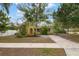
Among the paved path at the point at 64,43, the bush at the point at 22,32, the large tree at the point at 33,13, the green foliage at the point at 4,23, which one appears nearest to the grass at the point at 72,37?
the paved path at the point at 64,43

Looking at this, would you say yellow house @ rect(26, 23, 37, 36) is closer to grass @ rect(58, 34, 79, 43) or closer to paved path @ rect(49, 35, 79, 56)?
paved path @ rect(49, 35, 79, 56)

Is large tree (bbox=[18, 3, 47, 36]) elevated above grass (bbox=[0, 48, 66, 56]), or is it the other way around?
large tree (bbox=[18, 3, 47, 36])

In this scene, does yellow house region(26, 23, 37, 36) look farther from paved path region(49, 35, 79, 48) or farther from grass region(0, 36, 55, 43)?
paved path region(49, 35, 79, 48)

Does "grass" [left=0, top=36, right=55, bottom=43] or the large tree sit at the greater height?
the large tree

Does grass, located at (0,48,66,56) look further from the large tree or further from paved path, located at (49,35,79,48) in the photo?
Answer: the large tree

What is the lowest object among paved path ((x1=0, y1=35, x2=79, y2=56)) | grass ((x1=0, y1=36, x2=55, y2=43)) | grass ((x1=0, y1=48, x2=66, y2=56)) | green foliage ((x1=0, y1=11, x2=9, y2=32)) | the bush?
grass ((x1=0, y1=48, x2=66, y2=56))

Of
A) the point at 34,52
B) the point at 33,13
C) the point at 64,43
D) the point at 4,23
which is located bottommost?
the point at 34,52

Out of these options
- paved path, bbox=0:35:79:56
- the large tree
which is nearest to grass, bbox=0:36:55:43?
paved path, bbox=0:35:79:56

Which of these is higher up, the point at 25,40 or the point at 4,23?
the point at 4,23

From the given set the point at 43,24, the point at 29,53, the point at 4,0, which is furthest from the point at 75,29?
the point at 4,0

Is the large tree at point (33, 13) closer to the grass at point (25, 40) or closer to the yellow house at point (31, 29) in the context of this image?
the yellow house at point (31, 29)

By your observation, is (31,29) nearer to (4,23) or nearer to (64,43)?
(4,23)

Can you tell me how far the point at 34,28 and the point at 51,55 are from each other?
43 cm

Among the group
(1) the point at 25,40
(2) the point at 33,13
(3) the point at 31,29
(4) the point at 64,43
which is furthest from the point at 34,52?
(2) the point at 33,13
